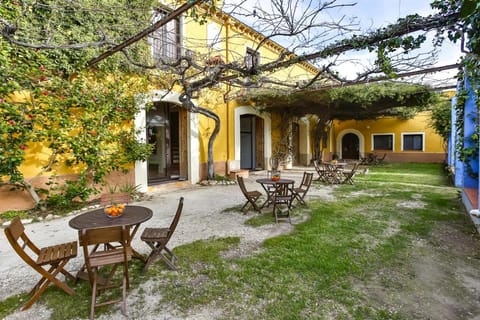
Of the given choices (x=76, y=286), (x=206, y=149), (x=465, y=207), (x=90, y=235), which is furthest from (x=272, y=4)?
(x=206, y=149)

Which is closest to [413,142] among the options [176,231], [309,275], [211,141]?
[211,141]

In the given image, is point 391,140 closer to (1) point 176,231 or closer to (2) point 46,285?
(1) point 176,231

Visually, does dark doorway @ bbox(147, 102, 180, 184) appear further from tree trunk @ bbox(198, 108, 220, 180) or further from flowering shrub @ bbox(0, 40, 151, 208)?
flowering shrub @ bbox(0, 40, 151, 208)

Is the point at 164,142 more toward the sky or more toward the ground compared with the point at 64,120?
more toward the ground

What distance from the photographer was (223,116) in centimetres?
985

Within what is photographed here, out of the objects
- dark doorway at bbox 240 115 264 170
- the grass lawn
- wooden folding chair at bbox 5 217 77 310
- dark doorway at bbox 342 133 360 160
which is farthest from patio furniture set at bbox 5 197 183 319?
dark doorway at bbox 342 133 360 160

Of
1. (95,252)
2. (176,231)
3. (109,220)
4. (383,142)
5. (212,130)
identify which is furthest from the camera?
(383,142)

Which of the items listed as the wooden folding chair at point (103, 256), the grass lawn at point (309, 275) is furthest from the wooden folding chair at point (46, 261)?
the wooden folding chair at point (103, 256)

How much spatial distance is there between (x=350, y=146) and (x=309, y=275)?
18.7 meters

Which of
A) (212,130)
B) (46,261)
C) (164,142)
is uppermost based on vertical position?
(212,130)

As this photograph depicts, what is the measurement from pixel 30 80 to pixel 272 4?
184 inches

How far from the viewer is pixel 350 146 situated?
19.6m

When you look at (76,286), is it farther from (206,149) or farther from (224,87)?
(224,87)

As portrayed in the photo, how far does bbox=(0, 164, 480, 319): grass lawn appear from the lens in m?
2.26
